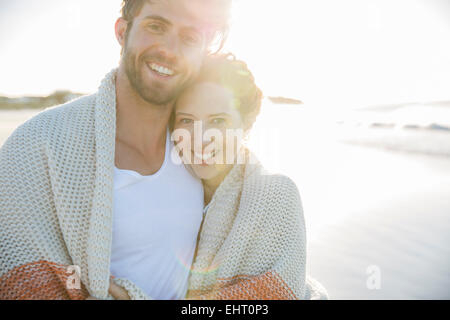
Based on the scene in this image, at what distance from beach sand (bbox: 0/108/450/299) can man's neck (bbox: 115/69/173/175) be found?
2.21 metres

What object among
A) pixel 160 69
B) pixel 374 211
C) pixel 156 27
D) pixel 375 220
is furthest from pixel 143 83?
pixel 374 211

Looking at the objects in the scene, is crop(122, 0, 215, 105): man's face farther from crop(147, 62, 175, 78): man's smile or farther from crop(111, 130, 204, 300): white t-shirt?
crop(111, 130, 204, 300): white t-shirt

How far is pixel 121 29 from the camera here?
2.31m

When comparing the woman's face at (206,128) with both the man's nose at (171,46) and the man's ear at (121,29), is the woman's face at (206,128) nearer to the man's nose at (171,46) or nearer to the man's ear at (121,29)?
the man's nose at (171,46)

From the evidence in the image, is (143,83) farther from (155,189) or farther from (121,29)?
(155,189)

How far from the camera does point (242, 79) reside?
237 cm

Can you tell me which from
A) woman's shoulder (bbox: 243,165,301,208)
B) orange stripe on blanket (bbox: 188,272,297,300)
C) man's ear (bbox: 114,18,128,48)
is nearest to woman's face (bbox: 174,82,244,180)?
woman's shoulder (bbox: 243,165,301,208)

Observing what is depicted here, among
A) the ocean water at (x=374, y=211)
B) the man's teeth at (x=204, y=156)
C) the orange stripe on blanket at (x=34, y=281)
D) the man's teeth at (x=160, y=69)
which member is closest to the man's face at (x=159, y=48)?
the man's teeth at (x=160, y=69)

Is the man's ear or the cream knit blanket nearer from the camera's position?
the cream knit blanket

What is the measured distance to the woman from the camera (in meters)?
Answer: 1.88

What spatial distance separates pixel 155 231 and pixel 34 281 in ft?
2.04

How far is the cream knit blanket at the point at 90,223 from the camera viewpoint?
1.61 m

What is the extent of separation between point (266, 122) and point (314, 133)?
5.84 ft

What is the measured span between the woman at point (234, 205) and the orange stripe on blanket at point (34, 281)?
0.74 metres
